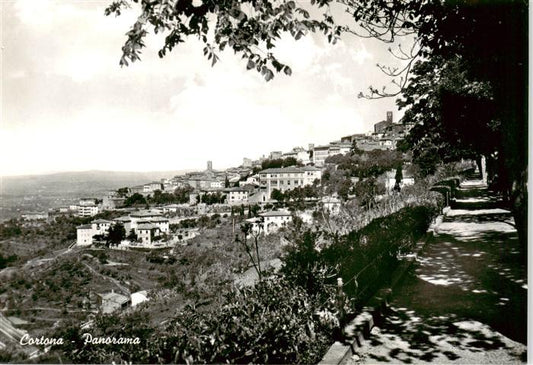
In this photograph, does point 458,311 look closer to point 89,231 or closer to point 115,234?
point 89,231

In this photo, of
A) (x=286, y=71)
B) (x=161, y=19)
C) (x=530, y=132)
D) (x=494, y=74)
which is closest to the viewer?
(x=161, y=19)

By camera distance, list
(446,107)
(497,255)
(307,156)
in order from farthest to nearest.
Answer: (307,156) < (446,107) < (497,255)

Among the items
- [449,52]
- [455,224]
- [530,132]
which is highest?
[449,52]

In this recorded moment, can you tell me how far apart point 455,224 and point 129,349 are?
1340 centimetres

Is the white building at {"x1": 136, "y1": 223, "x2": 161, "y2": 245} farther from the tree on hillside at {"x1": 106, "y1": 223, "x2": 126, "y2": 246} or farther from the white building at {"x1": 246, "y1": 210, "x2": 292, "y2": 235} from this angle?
the white building at {"x1": 246, "y1": 210, "x2": 292, "y2": 235}

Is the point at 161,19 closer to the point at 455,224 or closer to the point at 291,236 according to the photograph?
the point at 291,236

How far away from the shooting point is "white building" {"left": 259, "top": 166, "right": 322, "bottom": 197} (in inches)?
3088

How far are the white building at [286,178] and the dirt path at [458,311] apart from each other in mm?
66065

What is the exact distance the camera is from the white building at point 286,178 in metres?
78.4

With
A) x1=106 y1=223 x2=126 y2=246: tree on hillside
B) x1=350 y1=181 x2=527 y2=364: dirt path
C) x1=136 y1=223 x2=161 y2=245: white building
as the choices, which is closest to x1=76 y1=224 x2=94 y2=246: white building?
x1=106 y1=223 x2=126 y2=246: tree on hillside

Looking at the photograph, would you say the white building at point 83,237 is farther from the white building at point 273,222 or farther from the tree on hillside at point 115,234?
the white building at point 273,222

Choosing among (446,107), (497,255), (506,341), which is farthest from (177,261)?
(506,341)

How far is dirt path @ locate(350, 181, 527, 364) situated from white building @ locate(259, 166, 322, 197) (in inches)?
2601

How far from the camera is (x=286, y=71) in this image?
3.24 meters
